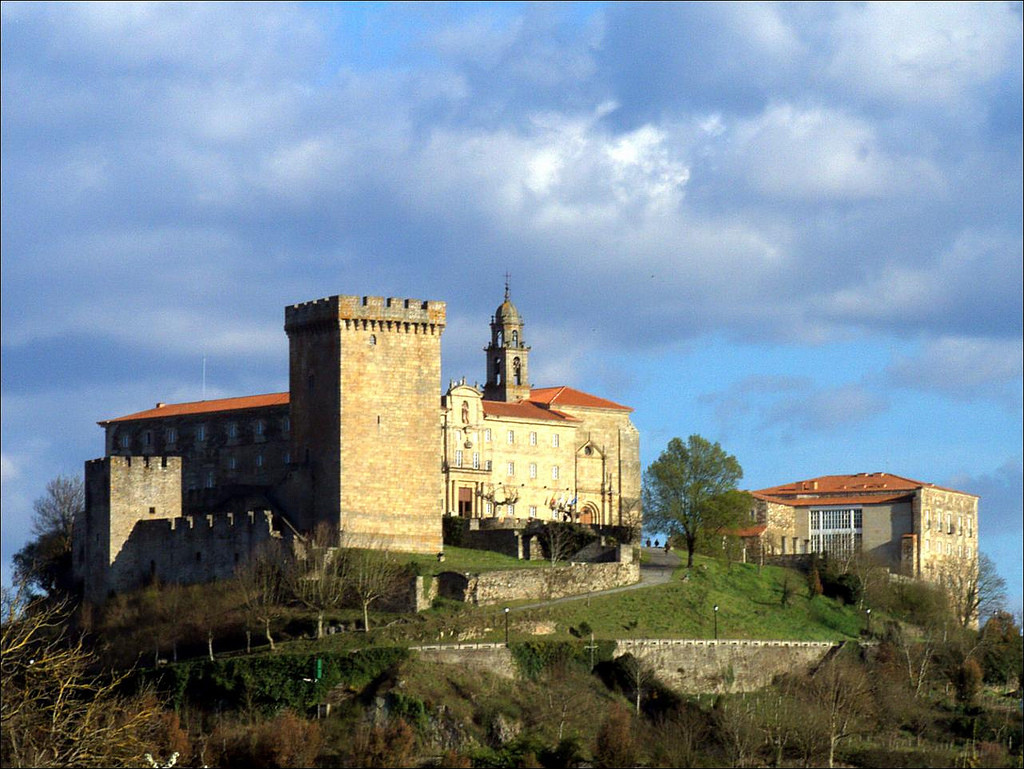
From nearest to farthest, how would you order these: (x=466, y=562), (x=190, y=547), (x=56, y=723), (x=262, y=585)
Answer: (x=56, y=723) < (x=262, y=585) < (x=190, y=547) < (x=466, y=562)

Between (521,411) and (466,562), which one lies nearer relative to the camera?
(466,562)

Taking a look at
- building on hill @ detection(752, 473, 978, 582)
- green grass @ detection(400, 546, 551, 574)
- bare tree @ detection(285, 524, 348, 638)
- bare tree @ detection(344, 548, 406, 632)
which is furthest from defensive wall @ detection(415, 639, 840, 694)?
building on hill @ detection(752, 473, 978, 582)

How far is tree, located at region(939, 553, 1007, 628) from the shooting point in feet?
274

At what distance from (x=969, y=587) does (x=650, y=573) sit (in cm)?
1747

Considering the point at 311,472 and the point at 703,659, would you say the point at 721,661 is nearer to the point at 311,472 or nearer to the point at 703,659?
the point at 703,659

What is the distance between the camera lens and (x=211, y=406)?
8419 centimetres

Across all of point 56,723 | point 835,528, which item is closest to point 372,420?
point 835,528

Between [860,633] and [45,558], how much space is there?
2972 cm

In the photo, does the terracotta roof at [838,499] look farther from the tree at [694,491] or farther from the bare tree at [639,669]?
the bare tree at [639,669]

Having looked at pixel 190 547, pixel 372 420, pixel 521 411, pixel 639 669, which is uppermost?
pixel 521 411

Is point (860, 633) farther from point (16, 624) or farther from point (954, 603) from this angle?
point (16, 624)

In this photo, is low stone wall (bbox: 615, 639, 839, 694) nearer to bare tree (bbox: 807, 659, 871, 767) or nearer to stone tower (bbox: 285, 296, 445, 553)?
bare tree (bbox: 807, 659, 871, 767)

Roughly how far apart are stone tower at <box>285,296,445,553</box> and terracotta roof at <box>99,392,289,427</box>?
673 cm

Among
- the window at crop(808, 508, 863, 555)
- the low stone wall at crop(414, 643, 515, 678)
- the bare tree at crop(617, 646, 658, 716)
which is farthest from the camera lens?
the window at crop(808, 508, 863, 555)
